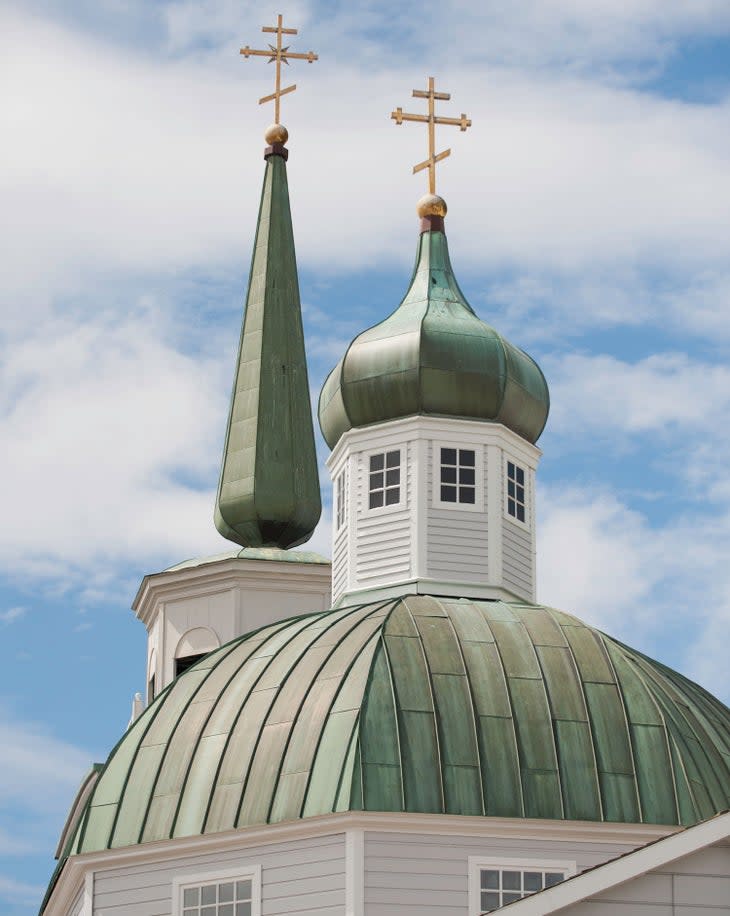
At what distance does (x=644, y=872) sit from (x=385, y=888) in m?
6.52

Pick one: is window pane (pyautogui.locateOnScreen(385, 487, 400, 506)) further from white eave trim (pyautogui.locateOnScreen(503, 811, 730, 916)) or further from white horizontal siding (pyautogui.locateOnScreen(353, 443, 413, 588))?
white eave trim (pyautogui.locateOnScreen(503, 811, 730, 916))

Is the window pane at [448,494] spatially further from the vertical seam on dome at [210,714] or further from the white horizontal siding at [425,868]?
the white horizontal siding at [425,868]

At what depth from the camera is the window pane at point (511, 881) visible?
88.1ft

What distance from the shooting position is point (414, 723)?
2775 centimetres

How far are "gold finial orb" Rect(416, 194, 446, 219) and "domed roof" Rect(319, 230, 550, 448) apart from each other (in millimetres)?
1837

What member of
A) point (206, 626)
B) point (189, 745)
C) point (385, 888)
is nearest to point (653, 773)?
point (385, 888)

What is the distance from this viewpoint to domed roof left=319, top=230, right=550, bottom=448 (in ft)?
111

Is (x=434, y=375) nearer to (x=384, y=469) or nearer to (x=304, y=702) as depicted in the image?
(x=384, y=469)

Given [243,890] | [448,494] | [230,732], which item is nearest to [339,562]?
[448,494]

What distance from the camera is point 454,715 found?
2803cm

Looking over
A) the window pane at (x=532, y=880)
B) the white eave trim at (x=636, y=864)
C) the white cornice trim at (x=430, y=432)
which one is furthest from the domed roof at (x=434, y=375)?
the white eave trim at (x=636, y=864)

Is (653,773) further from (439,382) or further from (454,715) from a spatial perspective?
(439,382)

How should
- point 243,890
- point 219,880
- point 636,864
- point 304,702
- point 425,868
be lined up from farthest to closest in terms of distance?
point 304,702 → point 219,880 → point 243,890 → point 425,868 → point 636,864

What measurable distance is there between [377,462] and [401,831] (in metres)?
8.47
